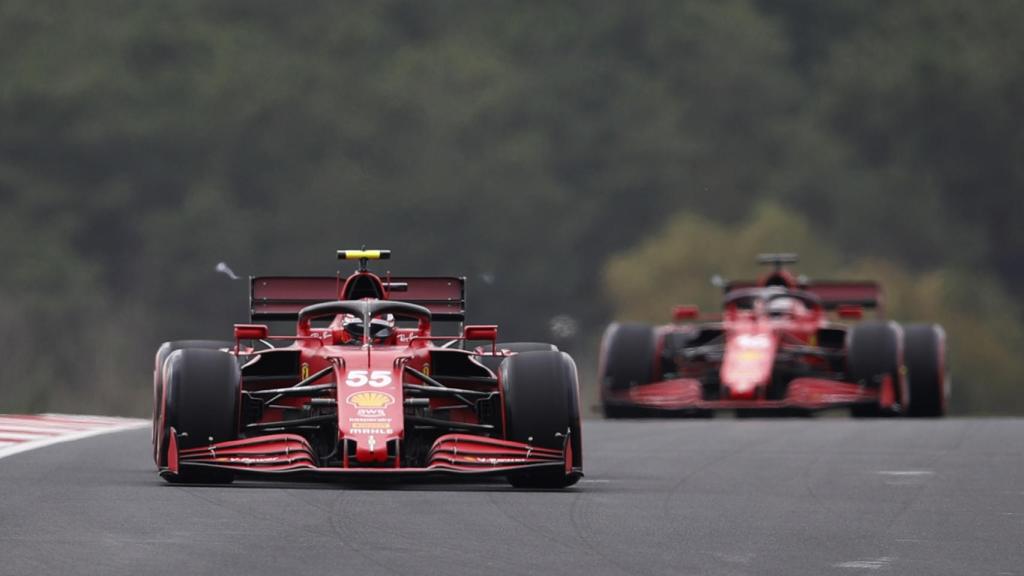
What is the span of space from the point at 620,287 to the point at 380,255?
3449 cm

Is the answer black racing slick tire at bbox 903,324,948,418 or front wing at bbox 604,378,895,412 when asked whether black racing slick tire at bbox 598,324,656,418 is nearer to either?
front wing at bbox 604,378,895,412

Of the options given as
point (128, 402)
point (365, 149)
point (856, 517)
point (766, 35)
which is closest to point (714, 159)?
point (766, 35)

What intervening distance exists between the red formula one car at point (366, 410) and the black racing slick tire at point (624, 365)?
11.5m

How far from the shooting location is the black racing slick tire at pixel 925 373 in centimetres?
2842

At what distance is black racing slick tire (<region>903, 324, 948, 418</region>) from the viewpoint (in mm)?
28422

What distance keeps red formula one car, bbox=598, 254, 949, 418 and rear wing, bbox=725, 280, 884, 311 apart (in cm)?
79

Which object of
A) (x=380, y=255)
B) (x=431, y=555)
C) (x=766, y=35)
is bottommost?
(x=431, y=555)

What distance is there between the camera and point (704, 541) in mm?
12703

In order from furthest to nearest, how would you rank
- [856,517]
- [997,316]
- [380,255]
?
[997,316] → [380,255] → [856,517]

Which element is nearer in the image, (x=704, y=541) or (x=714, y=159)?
(x=704, y=541)

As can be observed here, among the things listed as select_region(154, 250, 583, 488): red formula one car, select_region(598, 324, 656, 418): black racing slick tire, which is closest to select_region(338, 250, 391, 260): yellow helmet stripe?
select_region(154, 250, 583, 488): red formula one car

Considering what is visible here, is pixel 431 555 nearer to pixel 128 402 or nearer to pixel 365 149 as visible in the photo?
pixel 128 402

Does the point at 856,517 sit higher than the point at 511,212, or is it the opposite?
the point at 511,212

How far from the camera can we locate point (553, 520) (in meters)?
13.8
